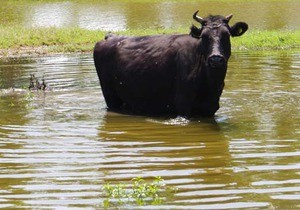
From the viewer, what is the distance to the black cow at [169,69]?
38.0 ft

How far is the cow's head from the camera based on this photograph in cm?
1121

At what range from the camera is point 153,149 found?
Result: 9586 mm

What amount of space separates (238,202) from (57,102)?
7517 millimetres

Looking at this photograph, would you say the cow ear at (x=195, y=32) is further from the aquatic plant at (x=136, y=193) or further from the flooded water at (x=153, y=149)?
the aquatic plant at (x=136, y=193)

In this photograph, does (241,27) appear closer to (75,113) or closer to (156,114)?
(156,114)

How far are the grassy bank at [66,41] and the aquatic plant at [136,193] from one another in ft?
52.5

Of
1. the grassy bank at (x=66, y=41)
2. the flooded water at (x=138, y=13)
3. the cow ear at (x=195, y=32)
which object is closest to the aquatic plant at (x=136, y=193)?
the cow ear at (x=195, y=32)

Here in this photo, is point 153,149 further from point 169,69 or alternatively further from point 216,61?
point 169,69

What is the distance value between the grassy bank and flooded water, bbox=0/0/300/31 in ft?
19.8

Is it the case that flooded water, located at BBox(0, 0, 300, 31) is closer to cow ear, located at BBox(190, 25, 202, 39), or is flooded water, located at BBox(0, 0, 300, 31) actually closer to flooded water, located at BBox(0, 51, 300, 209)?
flooded water, located at BBox(0, 51, 300, 209)

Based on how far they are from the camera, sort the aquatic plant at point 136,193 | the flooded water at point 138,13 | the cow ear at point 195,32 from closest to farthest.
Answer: the aquatic plant at point 136,193 → the cow ear at point 195,32 → the flooded water at point 138,13

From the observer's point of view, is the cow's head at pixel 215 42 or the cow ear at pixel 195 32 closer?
the cow's head at pixel 215 42

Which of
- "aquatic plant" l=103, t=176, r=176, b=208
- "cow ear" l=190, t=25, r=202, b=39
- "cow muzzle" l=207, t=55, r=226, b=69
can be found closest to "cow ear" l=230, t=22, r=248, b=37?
"cow ear" l=190, t=25, r=202, b=39

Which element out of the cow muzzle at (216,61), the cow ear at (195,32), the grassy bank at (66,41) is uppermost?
the cow ear at (195,32)
